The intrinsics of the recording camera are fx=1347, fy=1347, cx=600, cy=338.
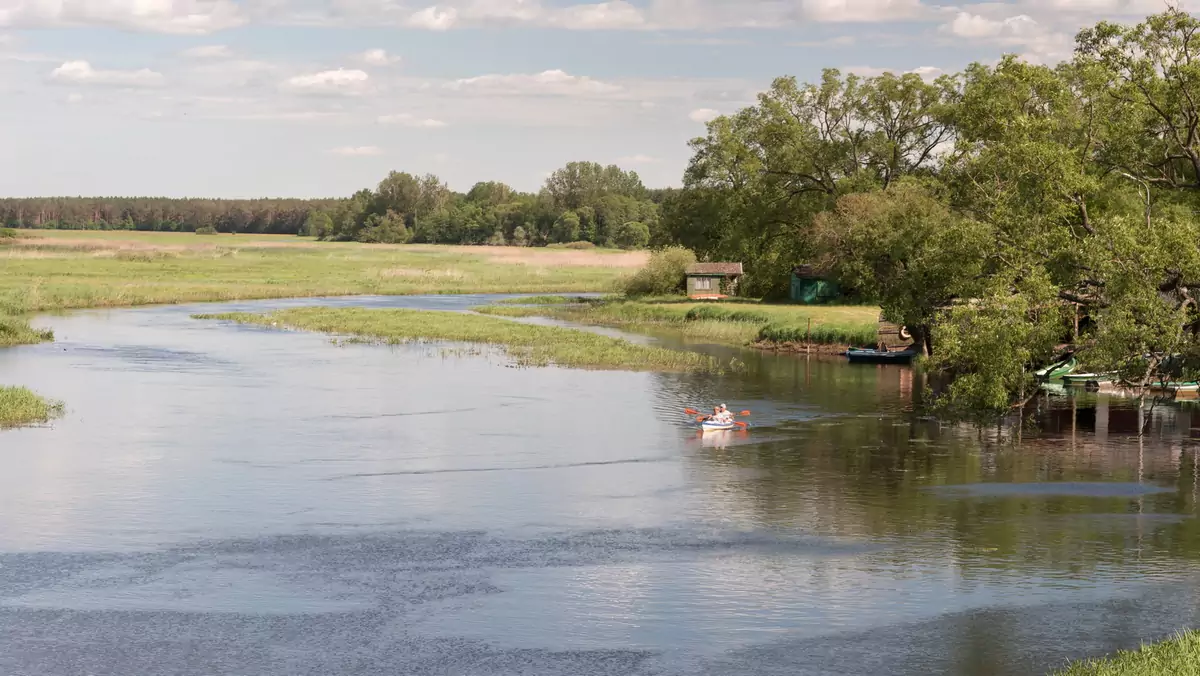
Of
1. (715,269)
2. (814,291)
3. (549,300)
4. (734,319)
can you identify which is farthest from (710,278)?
(734,319)

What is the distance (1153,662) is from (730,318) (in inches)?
2596

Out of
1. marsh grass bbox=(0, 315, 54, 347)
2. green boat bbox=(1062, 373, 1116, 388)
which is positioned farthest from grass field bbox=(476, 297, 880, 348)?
marsh grass bbox=(0, 315, 54, 347)

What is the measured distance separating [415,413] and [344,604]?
23.8 meters

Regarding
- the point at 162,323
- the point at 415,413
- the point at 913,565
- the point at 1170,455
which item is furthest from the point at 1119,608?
the point at 162,323

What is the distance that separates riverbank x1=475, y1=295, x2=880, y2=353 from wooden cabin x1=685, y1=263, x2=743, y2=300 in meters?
2.05

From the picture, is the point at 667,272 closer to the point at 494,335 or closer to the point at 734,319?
the point at 734,319

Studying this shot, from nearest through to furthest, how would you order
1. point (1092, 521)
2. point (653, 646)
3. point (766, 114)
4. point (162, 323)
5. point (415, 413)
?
point (653, 646), point (1092, 521), point (415, 413), point (162, 323), point (766, 114)

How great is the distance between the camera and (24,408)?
154ft

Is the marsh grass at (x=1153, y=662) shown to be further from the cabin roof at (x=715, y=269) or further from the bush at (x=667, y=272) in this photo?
the bush at (x=667, y=272)

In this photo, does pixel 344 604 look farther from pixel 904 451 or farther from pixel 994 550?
pixel 904 451

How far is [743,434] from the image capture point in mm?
45719

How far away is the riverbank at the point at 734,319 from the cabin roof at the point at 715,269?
2.83 m

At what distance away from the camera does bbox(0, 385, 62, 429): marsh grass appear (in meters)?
46.1

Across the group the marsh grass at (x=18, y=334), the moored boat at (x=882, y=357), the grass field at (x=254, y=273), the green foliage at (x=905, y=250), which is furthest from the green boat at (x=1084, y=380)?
the grass field at (x=254, y=273)
